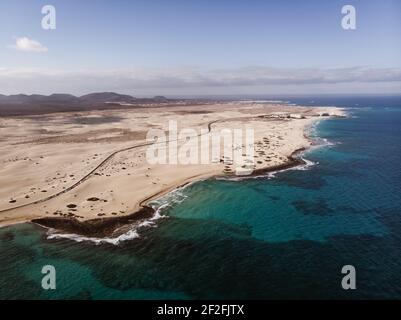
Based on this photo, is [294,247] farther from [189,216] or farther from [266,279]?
[189,216]

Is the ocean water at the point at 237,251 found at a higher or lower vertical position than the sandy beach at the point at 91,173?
lower

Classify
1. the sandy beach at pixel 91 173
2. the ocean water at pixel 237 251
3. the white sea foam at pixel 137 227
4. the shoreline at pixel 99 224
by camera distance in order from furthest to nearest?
the sandy beach at pixel 91 173 → the shoreline at pixel 99 224 → the white sea foam at pixel 137 227 → the ocean water at pixel 237 251

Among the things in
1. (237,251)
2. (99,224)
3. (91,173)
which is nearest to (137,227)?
(99,224)

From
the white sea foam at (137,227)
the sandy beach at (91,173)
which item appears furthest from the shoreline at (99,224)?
the white sea foam at (137,227)

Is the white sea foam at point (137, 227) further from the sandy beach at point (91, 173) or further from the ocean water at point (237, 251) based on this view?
the sandy beach at point (91, 173)

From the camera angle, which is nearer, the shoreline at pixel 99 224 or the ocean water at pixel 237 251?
the ocean water at pixel 237 251

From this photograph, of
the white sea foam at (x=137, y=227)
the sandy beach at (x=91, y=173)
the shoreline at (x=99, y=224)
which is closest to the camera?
the white sea foam at (x=137, y=227)

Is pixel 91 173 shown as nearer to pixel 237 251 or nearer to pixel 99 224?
pixel 99 224

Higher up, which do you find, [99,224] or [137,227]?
[99,224]
